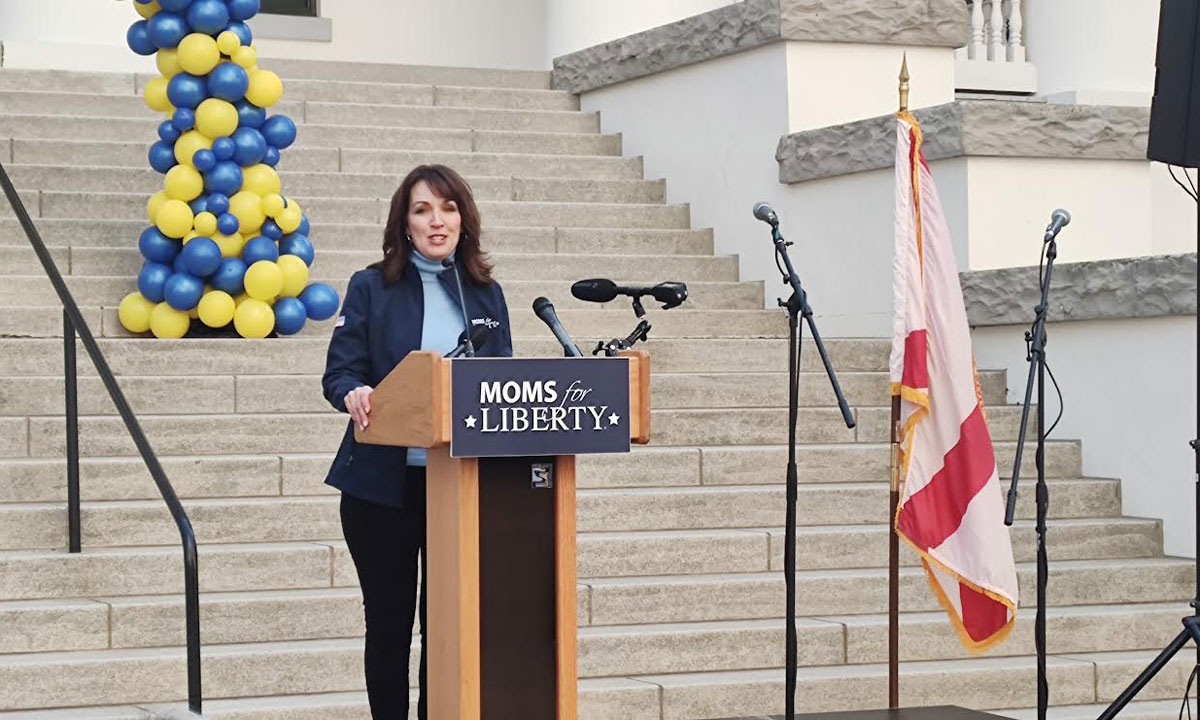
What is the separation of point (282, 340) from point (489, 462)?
13.4ft

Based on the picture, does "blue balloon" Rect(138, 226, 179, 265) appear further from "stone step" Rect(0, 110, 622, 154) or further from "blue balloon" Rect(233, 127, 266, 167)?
"stone step" Rect(0, 110, 622, 154)

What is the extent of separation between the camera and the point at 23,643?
6.92m

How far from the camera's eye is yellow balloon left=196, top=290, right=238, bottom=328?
9.09 metres

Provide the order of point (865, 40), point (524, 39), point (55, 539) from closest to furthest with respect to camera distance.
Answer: point (55, 539), point (865, 40), point (524, 39)

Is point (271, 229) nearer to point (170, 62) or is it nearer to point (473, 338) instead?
point (170, 62)

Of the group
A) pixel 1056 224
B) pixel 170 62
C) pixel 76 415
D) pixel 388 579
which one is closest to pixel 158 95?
pixel 170 62

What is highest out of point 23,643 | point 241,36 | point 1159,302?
point 241,36

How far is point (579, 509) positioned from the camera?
820 cm

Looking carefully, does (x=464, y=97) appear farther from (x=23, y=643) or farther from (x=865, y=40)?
(x=23, y=643)

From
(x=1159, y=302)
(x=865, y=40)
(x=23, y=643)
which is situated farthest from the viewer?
(x=865, y=40)

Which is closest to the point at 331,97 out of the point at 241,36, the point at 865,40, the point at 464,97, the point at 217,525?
the point at 464,97

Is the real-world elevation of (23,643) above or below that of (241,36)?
below

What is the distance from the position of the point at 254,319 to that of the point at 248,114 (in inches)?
38.7

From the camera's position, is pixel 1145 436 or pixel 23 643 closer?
pixel 23 643
